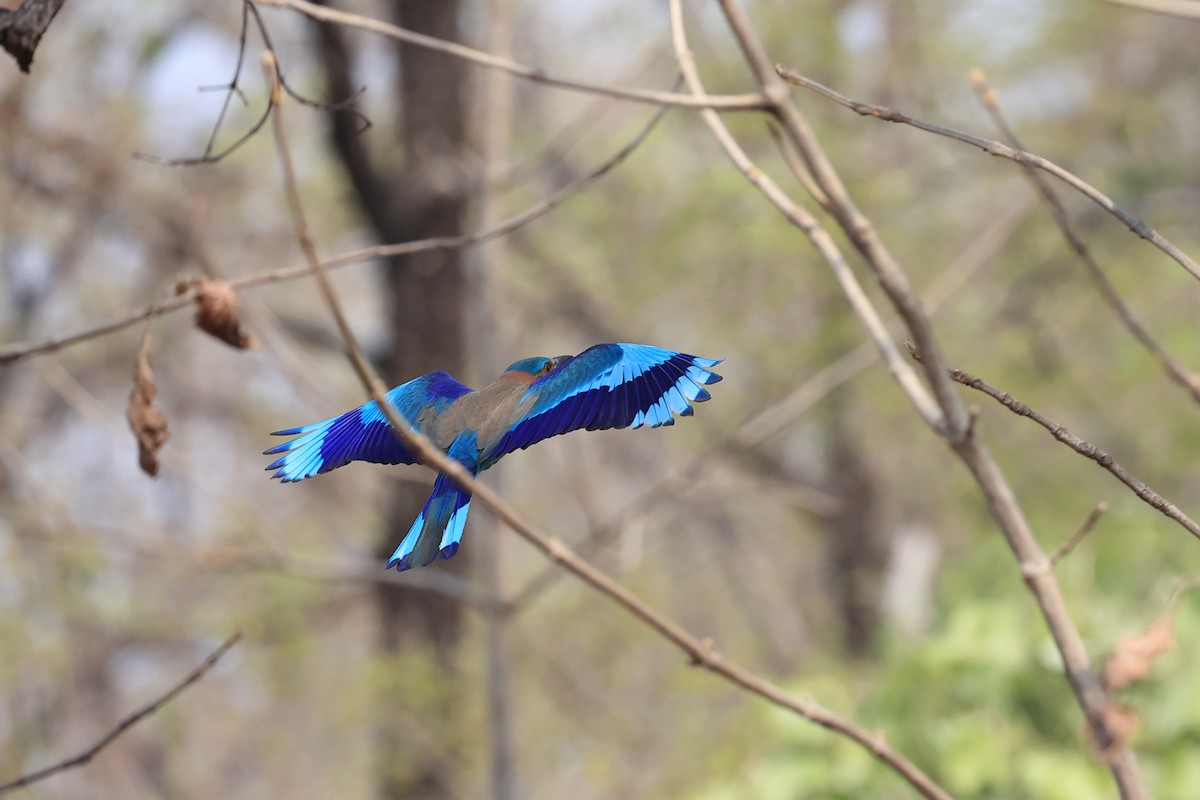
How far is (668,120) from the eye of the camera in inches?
393

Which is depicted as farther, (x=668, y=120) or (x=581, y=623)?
(x=668, y=120)

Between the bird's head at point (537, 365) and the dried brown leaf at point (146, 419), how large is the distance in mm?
507

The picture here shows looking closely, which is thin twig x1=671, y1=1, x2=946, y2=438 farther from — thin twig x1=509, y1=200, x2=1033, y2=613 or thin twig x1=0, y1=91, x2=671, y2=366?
thin twig x1=509, y1=200, x2=1033, y2=613

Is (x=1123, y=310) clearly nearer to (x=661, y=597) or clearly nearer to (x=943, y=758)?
(x=943, y=758)

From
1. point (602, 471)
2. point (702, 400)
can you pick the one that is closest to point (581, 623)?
point (602, 471)

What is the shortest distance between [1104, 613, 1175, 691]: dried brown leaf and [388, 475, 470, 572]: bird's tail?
0.68m

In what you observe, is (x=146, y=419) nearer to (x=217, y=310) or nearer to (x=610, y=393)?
(x=217, y=310)

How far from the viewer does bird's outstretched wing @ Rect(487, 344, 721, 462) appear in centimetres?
98

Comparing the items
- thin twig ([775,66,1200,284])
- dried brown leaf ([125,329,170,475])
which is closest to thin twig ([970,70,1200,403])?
thin twig ([775,66,1200,284])

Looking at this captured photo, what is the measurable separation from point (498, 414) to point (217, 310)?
56 centimetres

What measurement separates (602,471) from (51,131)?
800 centimetres

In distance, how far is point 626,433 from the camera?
11.6 metres

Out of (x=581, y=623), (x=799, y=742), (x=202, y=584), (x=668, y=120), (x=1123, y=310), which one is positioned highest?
(x=668, y=120)

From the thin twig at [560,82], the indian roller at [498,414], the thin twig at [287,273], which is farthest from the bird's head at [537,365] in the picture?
the thin twig at [287,273]
